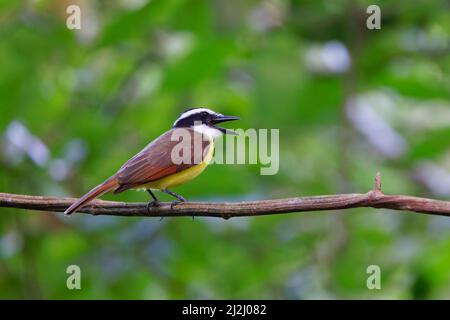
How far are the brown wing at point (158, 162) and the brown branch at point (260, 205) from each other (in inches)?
12.2

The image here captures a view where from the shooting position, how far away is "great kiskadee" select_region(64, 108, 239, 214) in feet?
10.3

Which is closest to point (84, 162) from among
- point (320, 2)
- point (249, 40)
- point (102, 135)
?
point (102, 135)

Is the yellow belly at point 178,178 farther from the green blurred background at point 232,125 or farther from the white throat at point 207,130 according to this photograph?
the green blurred background at point 232,125

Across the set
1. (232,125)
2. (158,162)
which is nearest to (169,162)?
(158,162)

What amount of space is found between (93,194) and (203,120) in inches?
26.0

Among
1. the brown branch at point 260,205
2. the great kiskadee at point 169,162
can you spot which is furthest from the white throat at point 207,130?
the brown branch at point 260,205

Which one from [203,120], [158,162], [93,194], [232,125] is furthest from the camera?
[232,125]

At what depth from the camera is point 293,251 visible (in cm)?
571

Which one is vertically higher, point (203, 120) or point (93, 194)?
point (203, 120)

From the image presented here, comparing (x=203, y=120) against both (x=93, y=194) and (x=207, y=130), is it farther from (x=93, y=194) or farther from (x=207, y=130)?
(x=93, y=194)

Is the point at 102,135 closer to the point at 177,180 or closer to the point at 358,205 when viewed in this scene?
the point at 177,180

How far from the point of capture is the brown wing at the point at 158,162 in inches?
123

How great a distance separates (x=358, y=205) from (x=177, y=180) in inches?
35.9

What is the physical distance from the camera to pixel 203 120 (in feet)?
11.1
